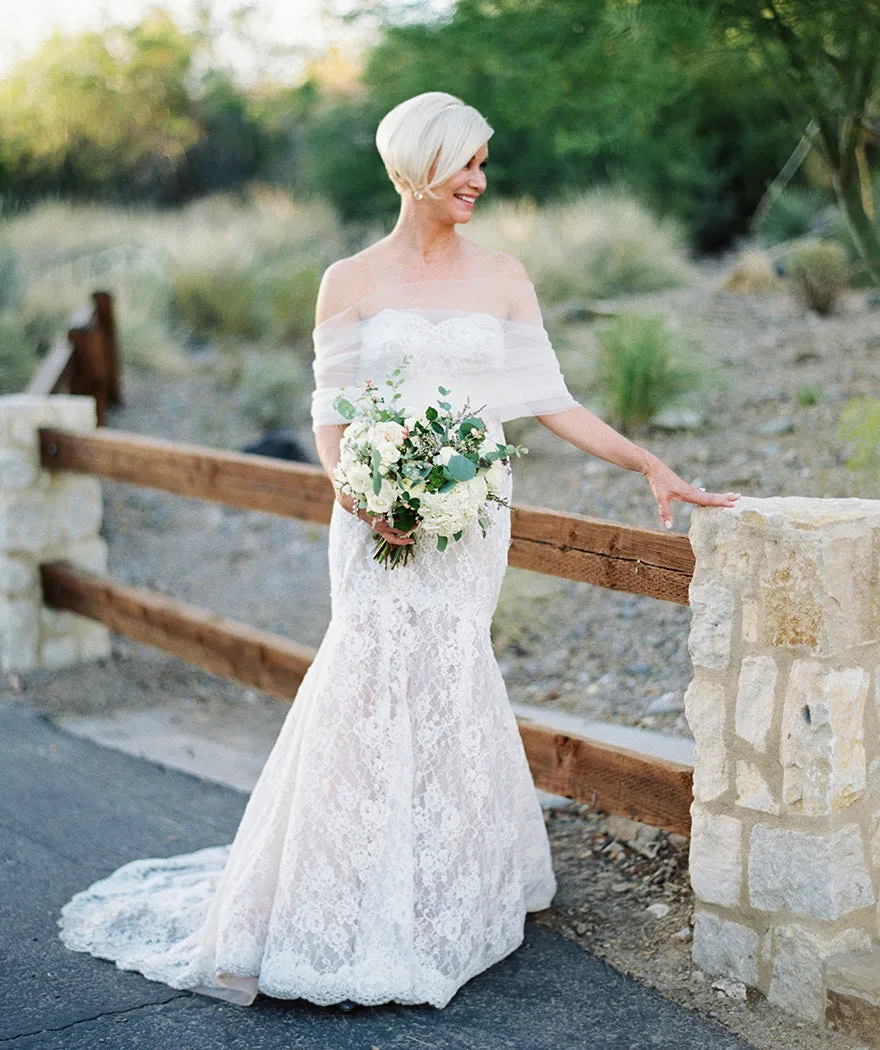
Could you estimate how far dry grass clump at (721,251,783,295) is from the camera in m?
12.4

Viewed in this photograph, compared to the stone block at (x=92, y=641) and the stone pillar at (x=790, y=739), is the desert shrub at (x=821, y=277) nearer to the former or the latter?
the stone block at (x=92, y=641)

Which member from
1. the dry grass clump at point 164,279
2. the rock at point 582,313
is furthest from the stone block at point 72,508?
the rock at point 582,313

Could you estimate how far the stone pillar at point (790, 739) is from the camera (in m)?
3.24

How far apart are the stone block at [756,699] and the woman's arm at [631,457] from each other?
1.39 ft

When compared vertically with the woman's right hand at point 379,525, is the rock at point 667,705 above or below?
below

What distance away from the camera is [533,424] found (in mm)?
9211

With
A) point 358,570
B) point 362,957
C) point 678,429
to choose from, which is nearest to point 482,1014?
point 362,957

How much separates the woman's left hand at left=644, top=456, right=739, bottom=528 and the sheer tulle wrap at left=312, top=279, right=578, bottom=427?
1.16ft

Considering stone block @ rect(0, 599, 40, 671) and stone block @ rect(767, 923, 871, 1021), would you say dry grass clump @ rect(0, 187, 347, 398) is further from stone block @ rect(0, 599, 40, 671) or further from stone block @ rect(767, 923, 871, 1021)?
stone block @ rect(767, 923, 871, 1021)

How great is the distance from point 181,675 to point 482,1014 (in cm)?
356

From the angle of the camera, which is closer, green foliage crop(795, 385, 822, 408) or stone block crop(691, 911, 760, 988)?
stone block crop(691, 911, 760, 988)

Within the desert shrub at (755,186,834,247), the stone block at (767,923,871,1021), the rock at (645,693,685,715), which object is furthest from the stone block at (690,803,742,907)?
the desert shrub at (755,186,834,247)

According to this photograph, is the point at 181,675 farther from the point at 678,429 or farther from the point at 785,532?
the point at 785,532

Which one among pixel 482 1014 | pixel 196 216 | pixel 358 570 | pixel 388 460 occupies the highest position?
pixel 196 216
